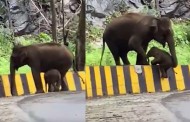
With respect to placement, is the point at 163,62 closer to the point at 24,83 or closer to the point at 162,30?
the point at 162,30

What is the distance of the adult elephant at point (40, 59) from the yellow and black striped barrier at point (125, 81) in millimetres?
498

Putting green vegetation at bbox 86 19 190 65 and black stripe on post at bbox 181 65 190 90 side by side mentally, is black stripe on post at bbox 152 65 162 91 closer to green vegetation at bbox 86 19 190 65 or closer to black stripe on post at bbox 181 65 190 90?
black stripe on post at bbox 181 65 190 90

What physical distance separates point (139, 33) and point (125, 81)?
76 centimetres

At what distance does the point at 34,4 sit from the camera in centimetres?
1013

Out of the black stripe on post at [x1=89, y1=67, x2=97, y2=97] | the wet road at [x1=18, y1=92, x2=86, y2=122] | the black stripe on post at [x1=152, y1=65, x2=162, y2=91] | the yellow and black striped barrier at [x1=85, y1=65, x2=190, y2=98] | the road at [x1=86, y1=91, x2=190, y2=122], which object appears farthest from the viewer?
the black stripe on post at [x1=152, y1=65, x2=162, y2=91]

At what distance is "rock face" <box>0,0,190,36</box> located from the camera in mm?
10875

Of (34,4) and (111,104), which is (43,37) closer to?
(34,4)

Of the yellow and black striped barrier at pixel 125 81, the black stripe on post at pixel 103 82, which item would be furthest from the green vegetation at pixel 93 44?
the black stripe on post at pixel 103 82

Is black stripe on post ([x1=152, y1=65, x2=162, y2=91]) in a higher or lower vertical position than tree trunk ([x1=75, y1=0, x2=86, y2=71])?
lower

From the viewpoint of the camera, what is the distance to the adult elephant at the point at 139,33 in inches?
228

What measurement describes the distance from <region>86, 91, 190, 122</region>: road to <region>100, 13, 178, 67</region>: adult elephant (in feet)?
5.10

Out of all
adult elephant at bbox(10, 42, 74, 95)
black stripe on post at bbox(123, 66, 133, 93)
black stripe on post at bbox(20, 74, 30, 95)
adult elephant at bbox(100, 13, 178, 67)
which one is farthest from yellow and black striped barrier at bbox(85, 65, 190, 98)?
black stripe on post at bbox(20, 74, 30, 95)

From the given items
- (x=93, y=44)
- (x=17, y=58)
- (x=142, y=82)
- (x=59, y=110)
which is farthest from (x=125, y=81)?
(x=93, y=44)

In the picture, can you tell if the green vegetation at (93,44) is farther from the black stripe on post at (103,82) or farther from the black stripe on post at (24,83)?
the black stripe on post at (103,82)
